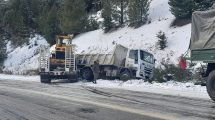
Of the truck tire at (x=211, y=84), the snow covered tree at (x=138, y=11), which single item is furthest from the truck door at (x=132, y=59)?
the truck tire at (x=211, y=84)

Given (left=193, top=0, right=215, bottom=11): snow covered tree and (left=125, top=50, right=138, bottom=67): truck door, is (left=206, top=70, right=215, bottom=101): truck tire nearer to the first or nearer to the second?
(left=125, top=50, right=138, bottom=67): truck door

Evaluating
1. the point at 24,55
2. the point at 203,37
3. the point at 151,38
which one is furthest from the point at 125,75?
the point at 24,55

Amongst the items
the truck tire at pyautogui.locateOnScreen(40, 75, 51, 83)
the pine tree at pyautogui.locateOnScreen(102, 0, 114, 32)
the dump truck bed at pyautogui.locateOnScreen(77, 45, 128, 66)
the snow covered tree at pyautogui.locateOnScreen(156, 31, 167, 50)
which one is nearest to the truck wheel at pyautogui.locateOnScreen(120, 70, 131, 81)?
the dump truck bed at pyautogui.locateOnScreen(77, 45, 128, 66)

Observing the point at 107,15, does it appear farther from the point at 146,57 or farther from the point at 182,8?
the point at 146,57

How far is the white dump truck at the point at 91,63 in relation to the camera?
24.4 metres

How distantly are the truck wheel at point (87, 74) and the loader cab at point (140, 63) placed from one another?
305cm

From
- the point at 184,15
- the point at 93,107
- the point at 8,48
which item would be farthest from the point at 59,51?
the point at 8,48

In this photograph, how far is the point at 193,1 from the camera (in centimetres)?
3020

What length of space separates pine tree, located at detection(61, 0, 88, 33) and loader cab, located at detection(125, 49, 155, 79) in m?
17.4

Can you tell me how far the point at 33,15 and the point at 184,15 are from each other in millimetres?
27568

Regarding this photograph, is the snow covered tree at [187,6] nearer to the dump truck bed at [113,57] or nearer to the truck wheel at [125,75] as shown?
the dump truck bed at [113,57]

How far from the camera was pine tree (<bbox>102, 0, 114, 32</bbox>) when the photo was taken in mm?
37750

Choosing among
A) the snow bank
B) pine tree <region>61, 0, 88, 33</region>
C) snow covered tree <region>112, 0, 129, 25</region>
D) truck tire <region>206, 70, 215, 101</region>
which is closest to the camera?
truck tire <region>206, 70, 215, 101</region>

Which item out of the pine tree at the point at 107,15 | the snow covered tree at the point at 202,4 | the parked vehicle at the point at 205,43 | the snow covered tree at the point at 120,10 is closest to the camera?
the parked vehicle at the point at 205,43
